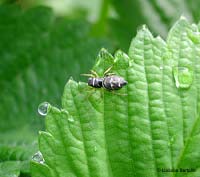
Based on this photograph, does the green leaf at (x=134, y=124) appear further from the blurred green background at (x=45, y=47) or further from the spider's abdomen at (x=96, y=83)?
the blurred green background at (x=45, y=47)

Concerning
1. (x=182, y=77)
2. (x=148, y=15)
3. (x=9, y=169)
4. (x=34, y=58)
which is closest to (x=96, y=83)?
(x=182, y=77)

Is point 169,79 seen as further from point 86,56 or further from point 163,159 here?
point 86,56

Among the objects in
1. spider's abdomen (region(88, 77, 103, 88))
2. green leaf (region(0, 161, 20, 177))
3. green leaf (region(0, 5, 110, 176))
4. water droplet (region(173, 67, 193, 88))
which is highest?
green leaf (region(0, 5, 110, 176))

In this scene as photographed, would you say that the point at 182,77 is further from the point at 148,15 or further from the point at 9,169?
the point at 148,15

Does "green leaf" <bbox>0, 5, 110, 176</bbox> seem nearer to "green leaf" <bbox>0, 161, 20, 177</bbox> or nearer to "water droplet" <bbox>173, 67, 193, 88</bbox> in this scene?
"green leaf" <bbox>0, 161, 20, 177</bbox>

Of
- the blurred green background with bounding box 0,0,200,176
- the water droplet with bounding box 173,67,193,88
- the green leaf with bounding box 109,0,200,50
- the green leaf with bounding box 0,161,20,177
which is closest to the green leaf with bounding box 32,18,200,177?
the water droplet with bounding box 173,67,193,88

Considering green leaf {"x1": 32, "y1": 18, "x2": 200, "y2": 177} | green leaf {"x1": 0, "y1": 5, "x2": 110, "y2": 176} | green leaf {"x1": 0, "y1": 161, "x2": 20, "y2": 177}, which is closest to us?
green leaf {"x1": 32, "y1": 18, "x2": 200, "y2": 177}

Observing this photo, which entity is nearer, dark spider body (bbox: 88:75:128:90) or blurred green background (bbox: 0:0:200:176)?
dark spider body (bbox: 88:75:128:90)

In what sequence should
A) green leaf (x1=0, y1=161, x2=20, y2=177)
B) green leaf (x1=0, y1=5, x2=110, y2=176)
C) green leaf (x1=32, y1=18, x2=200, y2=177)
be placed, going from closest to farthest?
green leaf (x1=32, y1=18, x2=200, y2=177), green leaf (x1=0, y1=161, x2=20, y2=177), green leaf (x1=0, y1=5, x2=110, y2=176)
